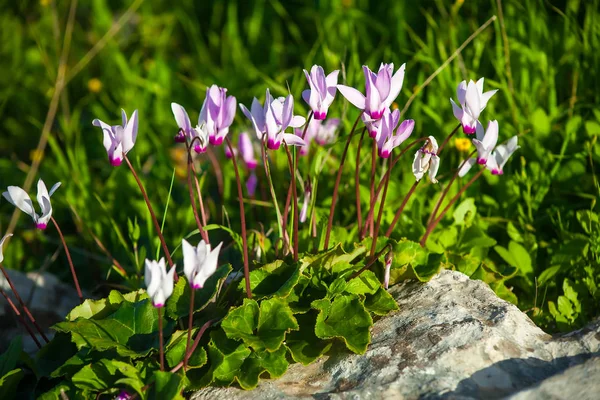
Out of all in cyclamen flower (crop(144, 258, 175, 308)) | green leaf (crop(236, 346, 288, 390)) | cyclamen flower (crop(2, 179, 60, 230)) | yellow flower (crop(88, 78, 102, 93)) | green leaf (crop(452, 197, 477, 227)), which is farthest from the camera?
yellow flower (crop(88, 78, 102, 93))

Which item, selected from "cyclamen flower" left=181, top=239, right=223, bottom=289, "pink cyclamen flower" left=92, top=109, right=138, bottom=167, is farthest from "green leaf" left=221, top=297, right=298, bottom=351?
"pink cyclamen flower" left=92, top=109, right=138, bottom=167

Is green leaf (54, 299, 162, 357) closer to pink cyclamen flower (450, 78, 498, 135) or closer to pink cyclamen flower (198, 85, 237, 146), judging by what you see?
pink cyclamen flower (198, 85, 237, 146)

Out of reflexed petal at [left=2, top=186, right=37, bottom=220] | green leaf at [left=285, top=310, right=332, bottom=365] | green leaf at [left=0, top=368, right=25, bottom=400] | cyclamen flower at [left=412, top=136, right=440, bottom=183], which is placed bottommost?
green leaf at [left=285, top=310, right=332, bottom=365]

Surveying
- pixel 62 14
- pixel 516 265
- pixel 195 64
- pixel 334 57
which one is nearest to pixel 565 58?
pixel 334 57

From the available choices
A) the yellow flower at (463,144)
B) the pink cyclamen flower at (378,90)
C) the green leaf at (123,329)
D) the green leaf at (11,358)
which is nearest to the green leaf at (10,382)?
the green leaf at (11,358)

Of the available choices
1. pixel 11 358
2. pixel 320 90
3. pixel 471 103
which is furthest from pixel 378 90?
pixel 11 358

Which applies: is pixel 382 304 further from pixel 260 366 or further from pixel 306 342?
pixel 260 366

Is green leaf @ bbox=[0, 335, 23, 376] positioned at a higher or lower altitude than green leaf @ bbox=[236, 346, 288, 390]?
higher
